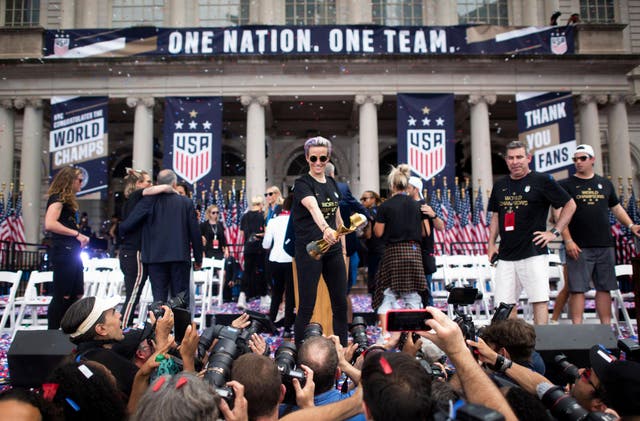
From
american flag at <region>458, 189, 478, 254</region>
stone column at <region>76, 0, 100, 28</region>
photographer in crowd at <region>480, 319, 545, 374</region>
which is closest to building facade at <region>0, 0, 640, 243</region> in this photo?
american flag at <region>458, 189, 478, 254</region>

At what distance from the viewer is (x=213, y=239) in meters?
10.7

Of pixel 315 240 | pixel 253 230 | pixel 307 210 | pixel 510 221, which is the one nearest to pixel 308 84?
pixel 253 230

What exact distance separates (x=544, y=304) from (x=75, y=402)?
4.45m

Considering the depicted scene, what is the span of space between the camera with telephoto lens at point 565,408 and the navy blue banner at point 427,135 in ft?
47.6

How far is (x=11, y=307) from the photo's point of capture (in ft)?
22.6

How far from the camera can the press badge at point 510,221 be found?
509 centimetres

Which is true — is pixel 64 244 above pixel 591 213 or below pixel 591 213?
below

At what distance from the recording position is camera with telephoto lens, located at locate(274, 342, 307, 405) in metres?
2.27

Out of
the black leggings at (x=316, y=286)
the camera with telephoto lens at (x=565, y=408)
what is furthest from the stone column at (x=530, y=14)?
the camera with telephoto lens at (x=565, y=408)

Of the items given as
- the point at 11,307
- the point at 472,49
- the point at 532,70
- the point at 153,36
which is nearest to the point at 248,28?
the point at 153,36

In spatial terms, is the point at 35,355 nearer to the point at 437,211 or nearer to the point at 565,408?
the point at 565,408

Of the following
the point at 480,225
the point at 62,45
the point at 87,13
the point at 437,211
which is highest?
the point at 87,13

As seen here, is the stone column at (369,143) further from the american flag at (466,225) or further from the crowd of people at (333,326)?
the crowd of people at (333,326)

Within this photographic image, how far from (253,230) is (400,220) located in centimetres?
459
